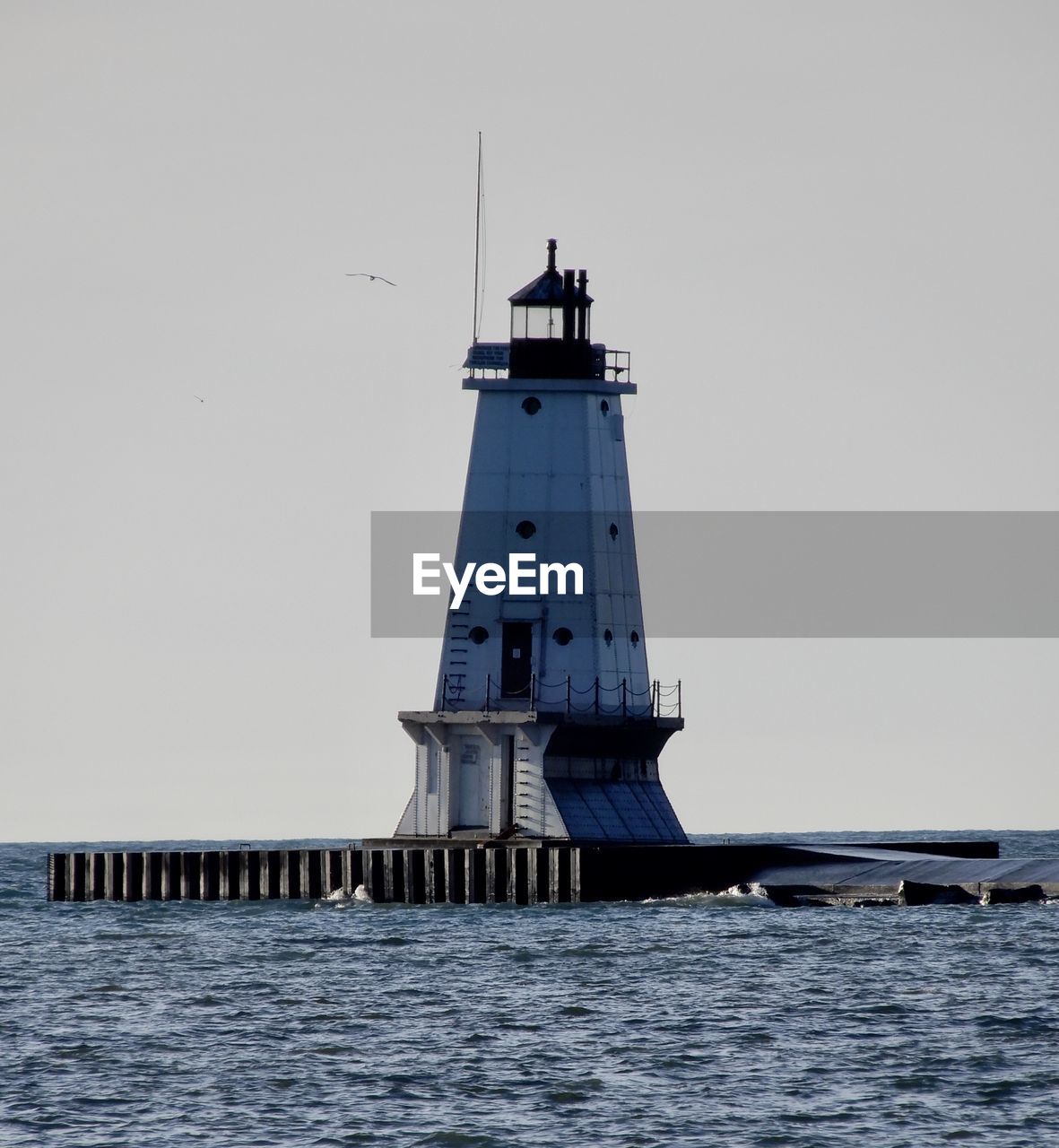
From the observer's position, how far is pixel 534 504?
63.6 metres

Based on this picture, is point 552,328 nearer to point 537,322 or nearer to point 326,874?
point 537,322

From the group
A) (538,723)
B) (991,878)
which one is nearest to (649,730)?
(538,723)

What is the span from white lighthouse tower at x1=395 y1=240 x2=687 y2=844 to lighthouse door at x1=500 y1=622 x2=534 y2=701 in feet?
0.10

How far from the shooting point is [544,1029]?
41094mm

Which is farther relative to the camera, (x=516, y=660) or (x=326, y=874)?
(x=516, y=660)

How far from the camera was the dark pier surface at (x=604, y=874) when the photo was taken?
5931 centimetres

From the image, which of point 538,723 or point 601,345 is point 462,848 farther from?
point 601,345

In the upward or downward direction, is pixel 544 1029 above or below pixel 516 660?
below

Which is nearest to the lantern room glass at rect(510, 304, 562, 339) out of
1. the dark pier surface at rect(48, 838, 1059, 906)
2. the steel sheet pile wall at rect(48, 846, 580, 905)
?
the dark pier surface at rect(48, 838, 1059, 906)

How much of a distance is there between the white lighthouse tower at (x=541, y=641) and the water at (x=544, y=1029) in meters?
4.63

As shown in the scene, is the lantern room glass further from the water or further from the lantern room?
the water

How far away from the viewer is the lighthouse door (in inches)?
2506

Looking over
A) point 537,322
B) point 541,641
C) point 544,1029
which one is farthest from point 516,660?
point 544,1029

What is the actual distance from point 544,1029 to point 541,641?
23013 mm
